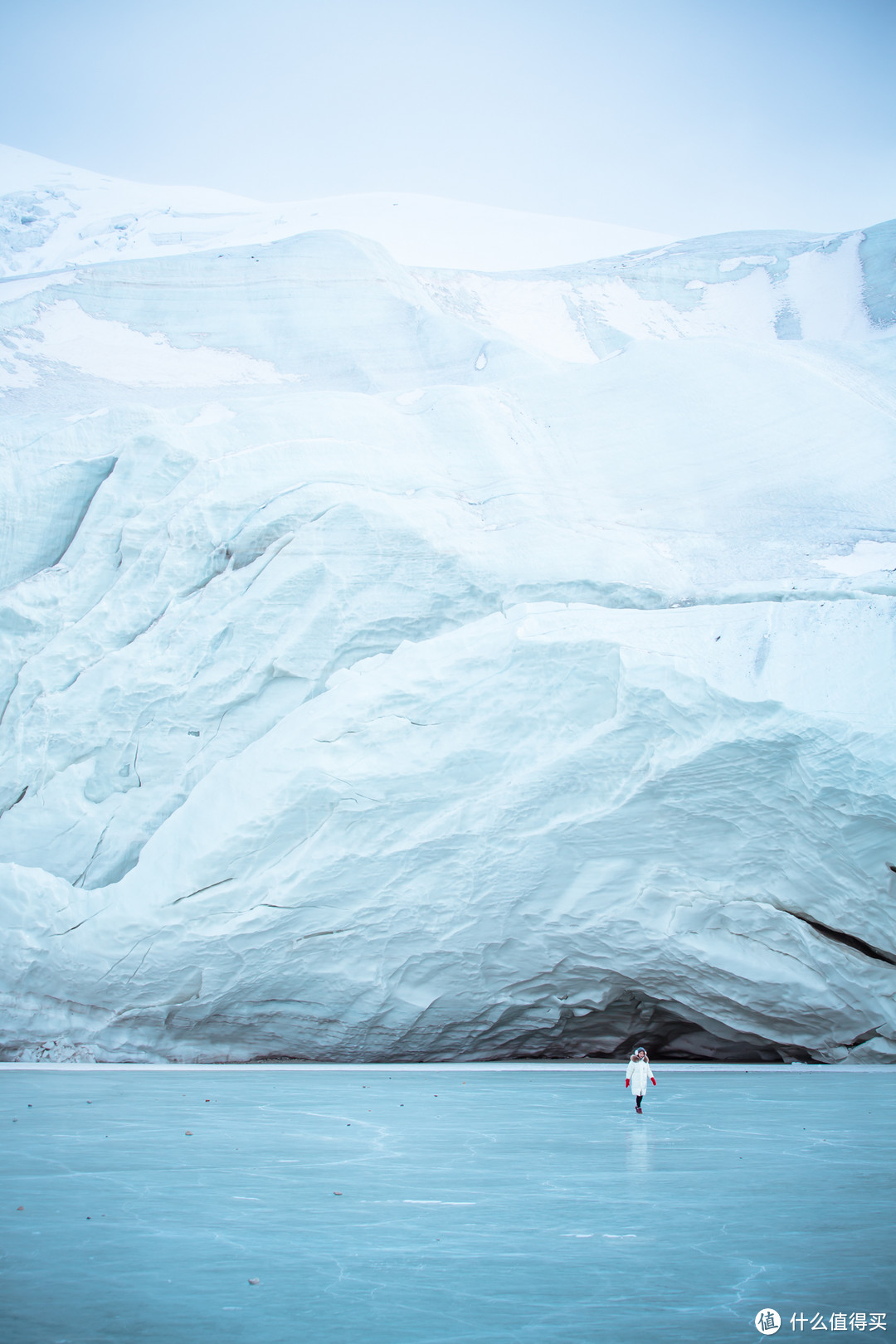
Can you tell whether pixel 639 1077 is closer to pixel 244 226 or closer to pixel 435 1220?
pixel 435 1220

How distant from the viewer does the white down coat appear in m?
6.66

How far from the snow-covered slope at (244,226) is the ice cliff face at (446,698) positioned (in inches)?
230

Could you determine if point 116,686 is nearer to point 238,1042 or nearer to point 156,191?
point 238,1042

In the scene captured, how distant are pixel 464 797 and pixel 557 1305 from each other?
23.3ft

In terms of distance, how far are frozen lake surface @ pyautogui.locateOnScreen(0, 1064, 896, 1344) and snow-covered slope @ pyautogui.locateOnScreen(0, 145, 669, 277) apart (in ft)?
52.7

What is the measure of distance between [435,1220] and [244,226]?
67.6 feet

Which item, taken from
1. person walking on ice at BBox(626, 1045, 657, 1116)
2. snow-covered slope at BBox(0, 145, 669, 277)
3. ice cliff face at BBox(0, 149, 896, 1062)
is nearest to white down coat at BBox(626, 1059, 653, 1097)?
person walking on ice at BBox(626, 1045, 657, 1116)

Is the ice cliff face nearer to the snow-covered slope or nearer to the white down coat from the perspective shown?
the white down coat

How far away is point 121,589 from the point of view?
12086 millimetres

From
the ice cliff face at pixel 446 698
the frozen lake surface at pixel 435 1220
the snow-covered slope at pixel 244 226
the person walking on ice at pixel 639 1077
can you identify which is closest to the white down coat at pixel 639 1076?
the person walking on ice at pixel 639 1077

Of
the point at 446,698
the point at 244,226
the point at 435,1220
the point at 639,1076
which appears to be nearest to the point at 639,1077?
the point at 639,1076

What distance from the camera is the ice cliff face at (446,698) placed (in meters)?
9.66

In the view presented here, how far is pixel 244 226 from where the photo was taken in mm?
21047

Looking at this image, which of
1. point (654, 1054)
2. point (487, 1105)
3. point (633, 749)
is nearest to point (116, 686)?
point (633, 749)
